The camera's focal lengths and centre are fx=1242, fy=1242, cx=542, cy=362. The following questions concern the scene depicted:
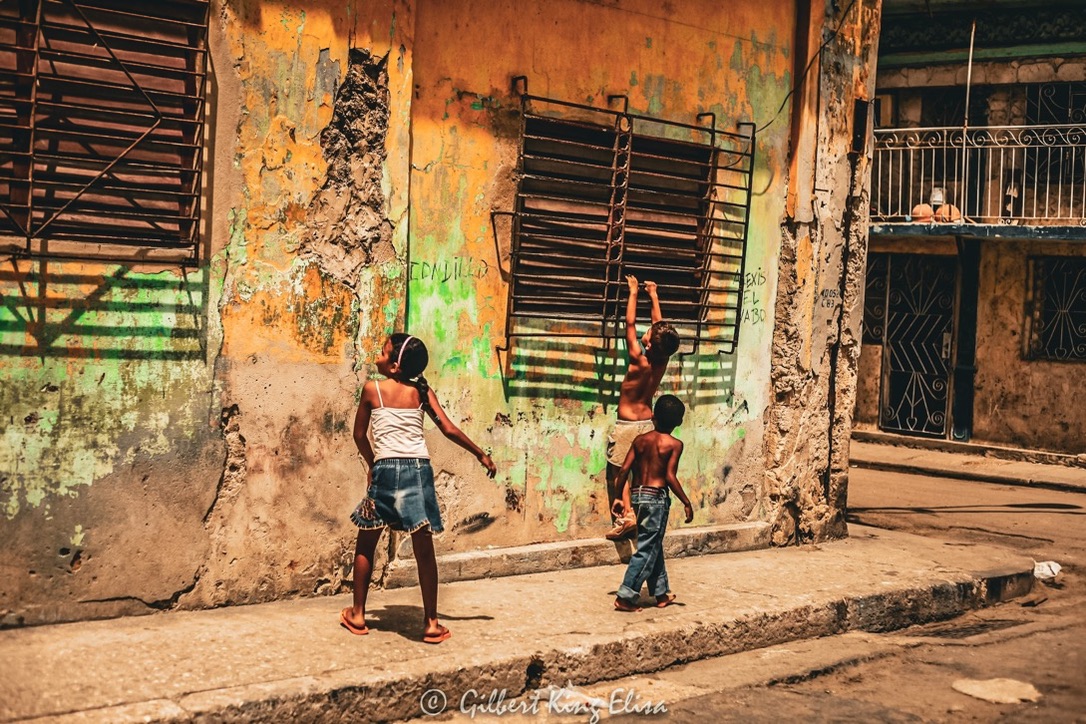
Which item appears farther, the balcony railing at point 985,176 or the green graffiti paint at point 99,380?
the balcony railing at point 985,176

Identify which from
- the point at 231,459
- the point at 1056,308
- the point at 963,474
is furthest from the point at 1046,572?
the point at 1056,308

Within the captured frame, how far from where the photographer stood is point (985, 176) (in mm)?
17047

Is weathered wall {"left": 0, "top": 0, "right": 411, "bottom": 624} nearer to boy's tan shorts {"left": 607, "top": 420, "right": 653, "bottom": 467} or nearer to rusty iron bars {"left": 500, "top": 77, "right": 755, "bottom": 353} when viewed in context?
rusty iron bars {"left": 500, "top": 77, "right": 755, "bottom": 353}

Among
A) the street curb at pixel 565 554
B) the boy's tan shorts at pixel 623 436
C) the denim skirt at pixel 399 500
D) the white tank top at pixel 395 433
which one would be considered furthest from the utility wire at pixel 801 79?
the denim skirt at pixel 399 500

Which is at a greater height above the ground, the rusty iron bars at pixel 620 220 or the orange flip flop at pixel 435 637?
the rusty iron bars at pixel 620 220

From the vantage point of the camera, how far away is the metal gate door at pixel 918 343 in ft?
55.8

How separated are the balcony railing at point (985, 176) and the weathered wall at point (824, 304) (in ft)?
25.5

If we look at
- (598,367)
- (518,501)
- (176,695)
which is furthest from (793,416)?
(176,695)

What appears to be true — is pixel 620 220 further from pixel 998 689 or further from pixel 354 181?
pixel 998 689

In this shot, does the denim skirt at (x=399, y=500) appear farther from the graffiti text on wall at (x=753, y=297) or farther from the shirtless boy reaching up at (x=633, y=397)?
the graffiti text on wall at (x=753, y=297)

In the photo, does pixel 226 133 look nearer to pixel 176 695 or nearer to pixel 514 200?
pixel 514 200

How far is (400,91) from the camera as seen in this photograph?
6406mm

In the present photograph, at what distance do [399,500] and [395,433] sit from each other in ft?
0.97

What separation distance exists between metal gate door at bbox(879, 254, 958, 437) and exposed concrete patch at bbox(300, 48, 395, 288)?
12315 millimetres
